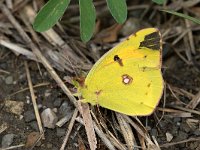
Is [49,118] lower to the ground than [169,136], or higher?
higher

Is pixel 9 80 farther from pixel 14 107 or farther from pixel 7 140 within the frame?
pixel 7 140

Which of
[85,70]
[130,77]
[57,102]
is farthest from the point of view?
[85,70]

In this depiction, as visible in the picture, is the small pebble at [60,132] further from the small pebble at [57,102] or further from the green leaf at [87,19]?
the green leaf at [87,19]

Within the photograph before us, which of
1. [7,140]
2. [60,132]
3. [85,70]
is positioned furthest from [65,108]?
[7,140]

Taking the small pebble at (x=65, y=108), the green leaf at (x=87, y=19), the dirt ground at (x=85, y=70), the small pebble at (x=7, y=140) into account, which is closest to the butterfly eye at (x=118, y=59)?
the green leaf at (x=87, y=19)

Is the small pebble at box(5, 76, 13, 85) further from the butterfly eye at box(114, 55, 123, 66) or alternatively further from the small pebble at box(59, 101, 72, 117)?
the butterfly eye at box(114, 55, 123, 66)

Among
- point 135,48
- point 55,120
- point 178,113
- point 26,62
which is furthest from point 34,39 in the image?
point 178,113

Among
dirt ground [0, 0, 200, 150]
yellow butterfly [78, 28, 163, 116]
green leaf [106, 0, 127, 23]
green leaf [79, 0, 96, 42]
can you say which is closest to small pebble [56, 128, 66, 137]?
dirt ground [0, 0, 200, 150]

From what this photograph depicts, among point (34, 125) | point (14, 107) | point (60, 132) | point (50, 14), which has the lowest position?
point (60, 132)
